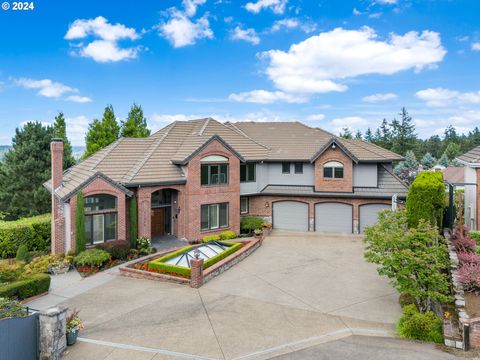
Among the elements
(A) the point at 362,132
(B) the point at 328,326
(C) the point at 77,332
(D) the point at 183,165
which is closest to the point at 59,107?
(D) the point at 183,165

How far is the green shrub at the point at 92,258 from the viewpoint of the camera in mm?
17869

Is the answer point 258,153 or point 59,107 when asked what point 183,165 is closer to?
point 258,153

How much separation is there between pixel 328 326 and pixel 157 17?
74.5ft

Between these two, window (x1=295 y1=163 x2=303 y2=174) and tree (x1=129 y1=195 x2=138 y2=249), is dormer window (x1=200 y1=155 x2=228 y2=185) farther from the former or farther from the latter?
window (x1=295 y1=163 x2=303 y2=174)

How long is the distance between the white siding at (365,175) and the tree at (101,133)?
91.3 ft

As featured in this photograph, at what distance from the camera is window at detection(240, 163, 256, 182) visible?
90.1 feet

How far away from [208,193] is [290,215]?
7.47 metres

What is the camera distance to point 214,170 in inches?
977

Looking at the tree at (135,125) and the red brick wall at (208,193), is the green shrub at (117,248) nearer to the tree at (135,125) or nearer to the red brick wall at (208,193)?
the red brick wall at (208,193)

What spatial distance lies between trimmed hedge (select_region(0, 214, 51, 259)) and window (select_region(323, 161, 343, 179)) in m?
20.0

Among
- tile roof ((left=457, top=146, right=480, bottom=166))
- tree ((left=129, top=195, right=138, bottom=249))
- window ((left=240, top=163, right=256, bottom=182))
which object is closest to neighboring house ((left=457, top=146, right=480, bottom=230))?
tile roof ((left=457, top=146, right=480, bottom=166))

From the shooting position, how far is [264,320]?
12.2 meters

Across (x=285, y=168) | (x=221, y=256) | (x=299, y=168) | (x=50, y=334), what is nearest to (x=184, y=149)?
(x=285, y=168)

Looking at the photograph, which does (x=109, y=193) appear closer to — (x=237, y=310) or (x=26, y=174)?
(x=237, y=310)
